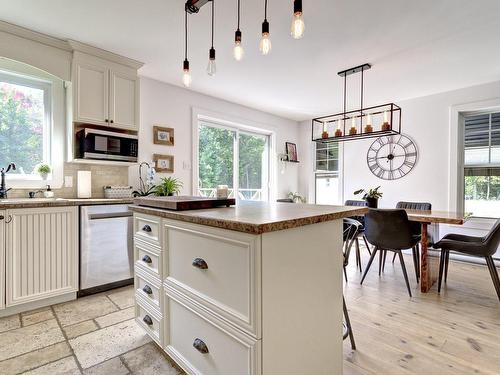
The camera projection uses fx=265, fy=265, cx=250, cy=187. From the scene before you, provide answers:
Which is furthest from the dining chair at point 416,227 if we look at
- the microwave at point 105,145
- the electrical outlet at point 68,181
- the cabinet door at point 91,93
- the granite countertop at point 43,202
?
the electrical outlet at point 68,181

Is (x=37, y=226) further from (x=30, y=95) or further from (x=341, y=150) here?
(x=341, y=150)

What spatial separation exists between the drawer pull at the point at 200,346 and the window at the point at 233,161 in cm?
307

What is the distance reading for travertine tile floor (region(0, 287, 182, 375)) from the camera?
61.4 inches

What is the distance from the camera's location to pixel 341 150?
528 cm

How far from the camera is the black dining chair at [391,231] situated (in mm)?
2648

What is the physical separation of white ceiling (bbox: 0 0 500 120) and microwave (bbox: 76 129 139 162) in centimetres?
90

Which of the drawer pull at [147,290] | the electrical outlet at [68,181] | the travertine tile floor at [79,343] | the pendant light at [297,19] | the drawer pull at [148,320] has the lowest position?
the travertine tile floor at [79,343]

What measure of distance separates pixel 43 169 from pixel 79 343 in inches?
69.9

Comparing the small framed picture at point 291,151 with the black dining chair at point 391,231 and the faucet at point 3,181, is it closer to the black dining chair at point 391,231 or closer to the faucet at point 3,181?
the black dining chair at point 391,231

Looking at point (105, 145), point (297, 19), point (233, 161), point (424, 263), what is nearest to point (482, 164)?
point (424, 263)

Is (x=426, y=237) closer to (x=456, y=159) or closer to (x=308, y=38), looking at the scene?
(x=456, y=159)

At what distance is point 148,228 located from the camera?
5.35 feet

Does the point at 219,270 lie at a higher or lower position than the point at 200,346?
higher

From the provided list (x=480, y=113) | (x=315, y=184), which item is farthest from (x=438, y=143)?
(x=315, y=184)
